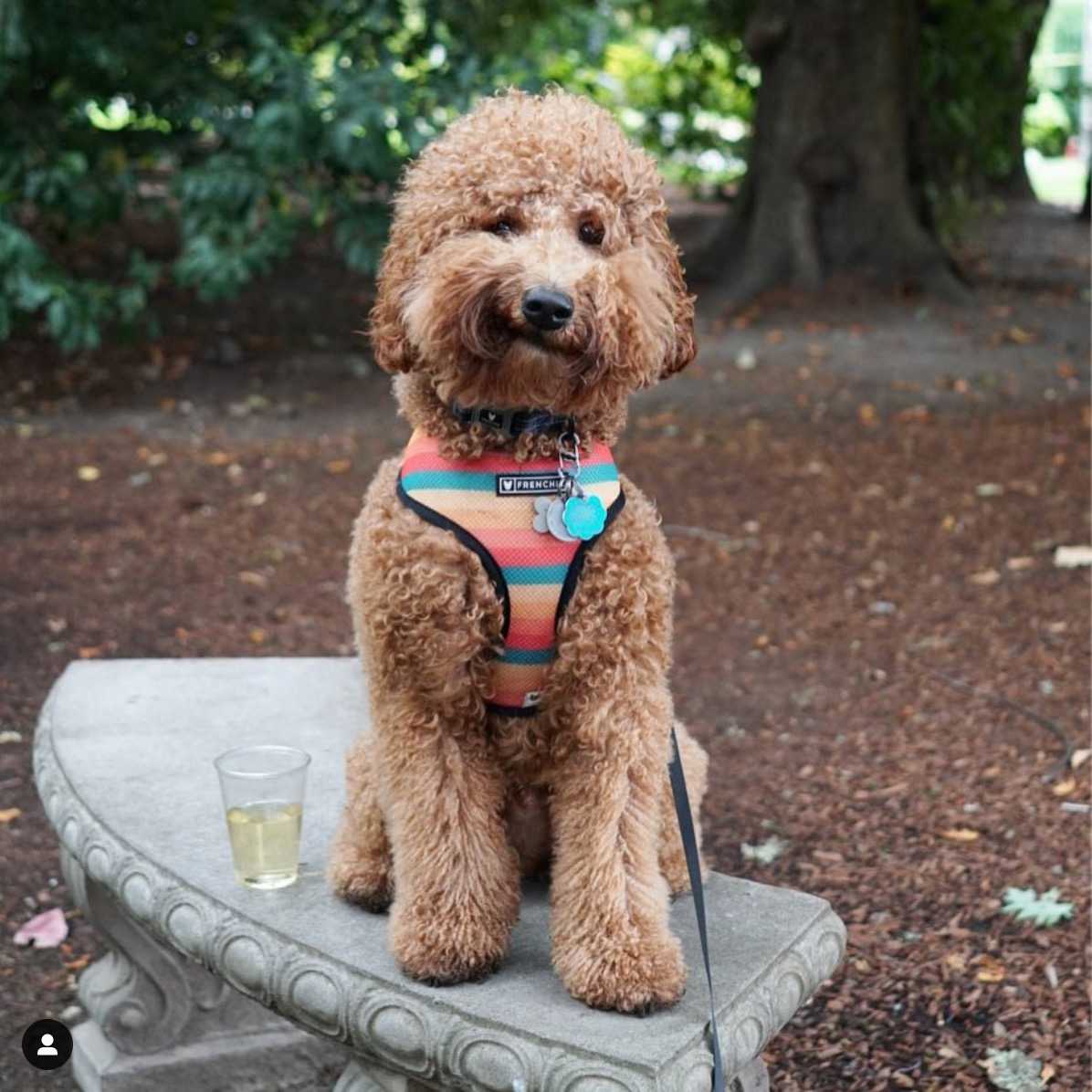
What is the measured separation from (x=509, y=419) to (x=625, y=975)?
0.88 m

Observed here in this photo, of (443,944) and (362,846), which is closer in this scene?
(443,944)

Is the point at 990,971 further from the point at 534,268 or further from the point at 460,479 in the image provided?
the point at 534,268

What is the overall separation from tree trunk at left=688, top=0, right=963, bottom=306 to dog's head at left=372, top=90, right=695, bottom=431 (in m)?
9.40

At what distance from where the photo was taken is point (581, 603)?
7.82ft

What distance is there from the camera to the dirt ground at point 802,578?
3779 millimetres

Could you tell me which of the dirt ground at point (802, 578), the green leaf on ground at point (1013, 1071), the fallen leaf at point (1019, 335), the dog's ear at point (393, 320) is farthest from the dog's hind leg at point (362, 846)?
the fallen leaf at point (1019, 335)

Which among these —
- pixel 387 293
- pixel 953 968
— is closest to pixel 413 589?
pixel 387 293

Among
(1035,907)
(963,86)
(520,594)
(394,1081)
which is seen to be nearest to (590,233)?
(520,594)

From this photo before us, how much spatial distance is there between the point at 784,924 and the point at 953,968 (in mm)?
1099

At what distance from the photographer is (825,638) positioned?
589 cm

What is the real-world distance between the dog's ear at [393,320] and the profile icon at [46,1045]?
1993mm

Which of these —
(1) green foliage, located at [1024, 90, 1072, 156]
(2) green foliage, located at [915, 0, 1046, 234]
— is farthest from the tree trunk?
(1) green foliage, located at [1024, 90, 1072, 156]

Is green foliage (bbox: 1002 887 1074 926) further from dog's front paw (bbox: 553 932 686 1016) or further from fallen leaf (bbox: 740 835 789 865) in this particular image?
dog's front paw (bbox: 553 932 686 1016)

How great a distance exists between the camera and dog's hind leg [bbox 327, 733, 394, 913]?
8.90 ft
